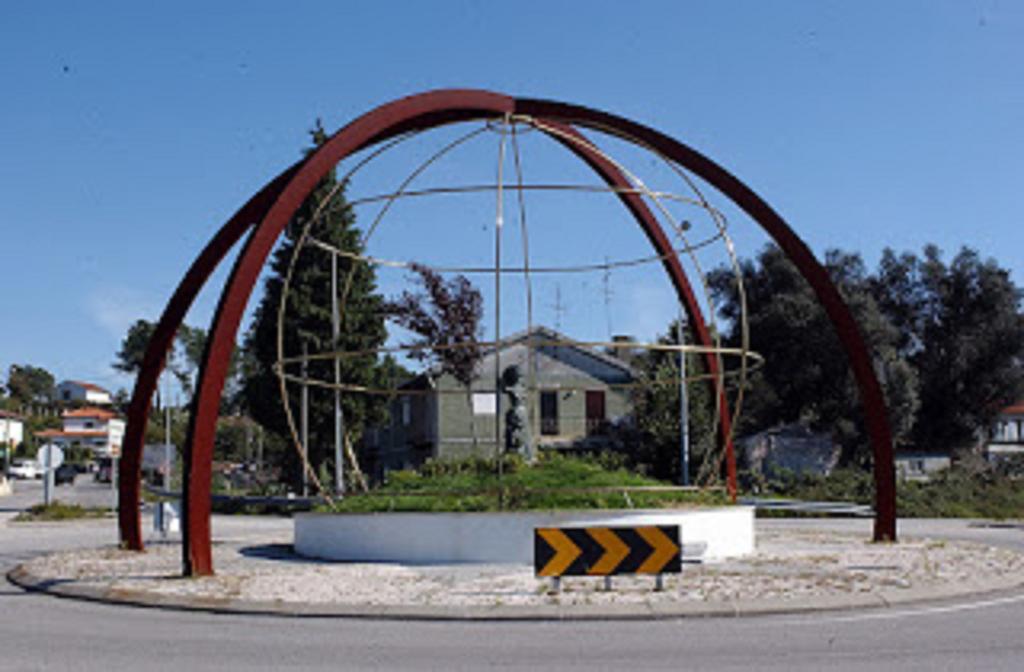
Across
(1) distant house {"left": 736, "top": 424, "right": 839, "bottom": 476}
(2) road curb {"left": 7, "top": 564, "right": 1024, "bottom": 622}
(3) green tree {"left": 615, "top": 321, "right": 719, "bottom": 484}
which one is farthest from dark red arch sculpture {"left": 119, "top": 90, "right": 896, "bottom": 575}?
(1) distant house {"left": 736, "top": 424, "right": 839, "bottom": 476}

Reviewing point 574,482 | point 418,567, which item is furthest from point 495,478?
point 418,567

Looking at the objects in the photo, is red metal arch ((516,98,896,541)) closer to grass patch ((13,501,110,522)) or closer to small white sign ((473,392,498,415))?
small white sign ((473,392,498,415))

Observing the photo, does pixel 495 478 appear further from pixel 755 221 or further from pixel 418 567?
pixel 755 221

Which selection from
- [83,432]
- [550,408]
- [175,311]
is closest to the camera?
[175,311]

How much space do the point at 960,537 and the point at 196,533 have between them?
1530 centimetres

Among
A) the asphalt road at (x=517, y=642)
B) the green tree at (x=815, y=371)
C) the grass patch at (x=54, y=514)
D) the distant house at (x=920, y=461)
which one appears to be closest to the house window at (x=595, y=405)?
the green tree at (x=815, y=371)

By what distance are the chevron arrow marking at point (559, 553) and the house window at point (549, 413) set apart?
42.7 meters

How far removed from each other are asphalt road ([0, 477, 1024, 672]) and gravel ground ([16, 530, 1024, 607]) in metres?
1.13

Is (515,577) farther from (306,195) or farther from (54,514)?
(54,514)

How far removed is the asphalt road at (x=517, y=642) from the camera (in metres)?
8.75

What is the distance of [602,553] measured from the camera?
12.3 meters

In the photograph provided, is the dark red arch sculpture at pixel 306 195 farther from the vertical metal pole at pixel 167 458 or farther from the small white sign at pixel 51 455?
the vertical metal pole at pixel 167 458

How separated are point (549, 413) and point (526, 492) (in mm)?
38055

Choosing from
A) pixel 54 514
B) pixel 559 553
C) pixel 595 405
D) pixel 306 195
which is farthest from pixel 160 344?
pixel 595 405
